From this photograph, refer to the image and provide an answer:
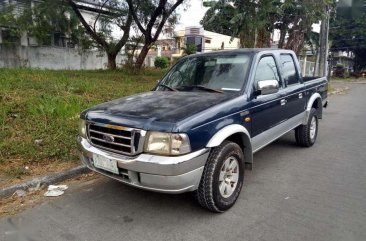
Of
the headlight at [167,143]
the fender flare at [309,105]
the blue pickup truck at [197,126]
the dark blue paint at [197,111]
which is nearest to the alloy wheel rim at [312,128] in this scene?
the fender flare at [309,105]

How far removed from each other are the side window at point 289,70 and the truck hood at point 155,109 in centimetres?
168

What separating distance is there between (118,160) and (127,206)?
0.76 m

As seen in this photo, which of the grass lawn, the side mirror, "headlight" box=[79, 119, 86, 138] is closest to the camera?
"headlight" box=[79, 119, 86, 138]

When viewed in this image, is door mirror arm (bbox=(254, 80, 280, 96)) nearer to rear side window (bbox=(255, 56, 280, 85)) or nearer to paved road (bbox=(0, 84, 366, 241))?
rear side window (bbox=(255, 56, 280, 85))

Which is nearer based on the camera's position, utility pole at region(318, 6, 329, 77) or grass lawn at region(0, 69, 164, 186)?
grass lawn at region(0, 69, 164, 186)

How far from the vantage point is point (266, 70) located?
450 centimetres

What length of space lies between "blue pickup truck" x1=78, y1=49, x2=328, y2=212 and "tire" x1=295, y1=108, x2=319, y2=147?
0.86 metres


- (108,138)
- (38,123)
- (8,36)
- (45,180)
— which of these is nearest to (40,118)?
(38,123)

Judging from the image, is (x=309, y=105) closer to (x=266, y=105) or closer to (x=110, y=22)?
(x=266, y=105)

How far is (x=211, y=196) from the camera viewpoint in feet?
10.7

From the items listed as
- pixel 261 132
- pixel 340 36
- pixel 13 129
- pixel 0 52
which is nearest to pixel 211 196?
pixel 261 132

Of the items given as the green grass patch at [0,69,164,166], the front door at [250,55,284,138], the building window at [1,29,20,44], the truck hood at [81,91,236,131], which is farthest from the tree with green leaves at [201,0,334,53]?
the building window at [1,29,20,44]

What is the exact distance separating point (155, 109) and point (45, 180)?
1.95 m

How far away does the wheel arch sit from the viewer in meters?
3.25
